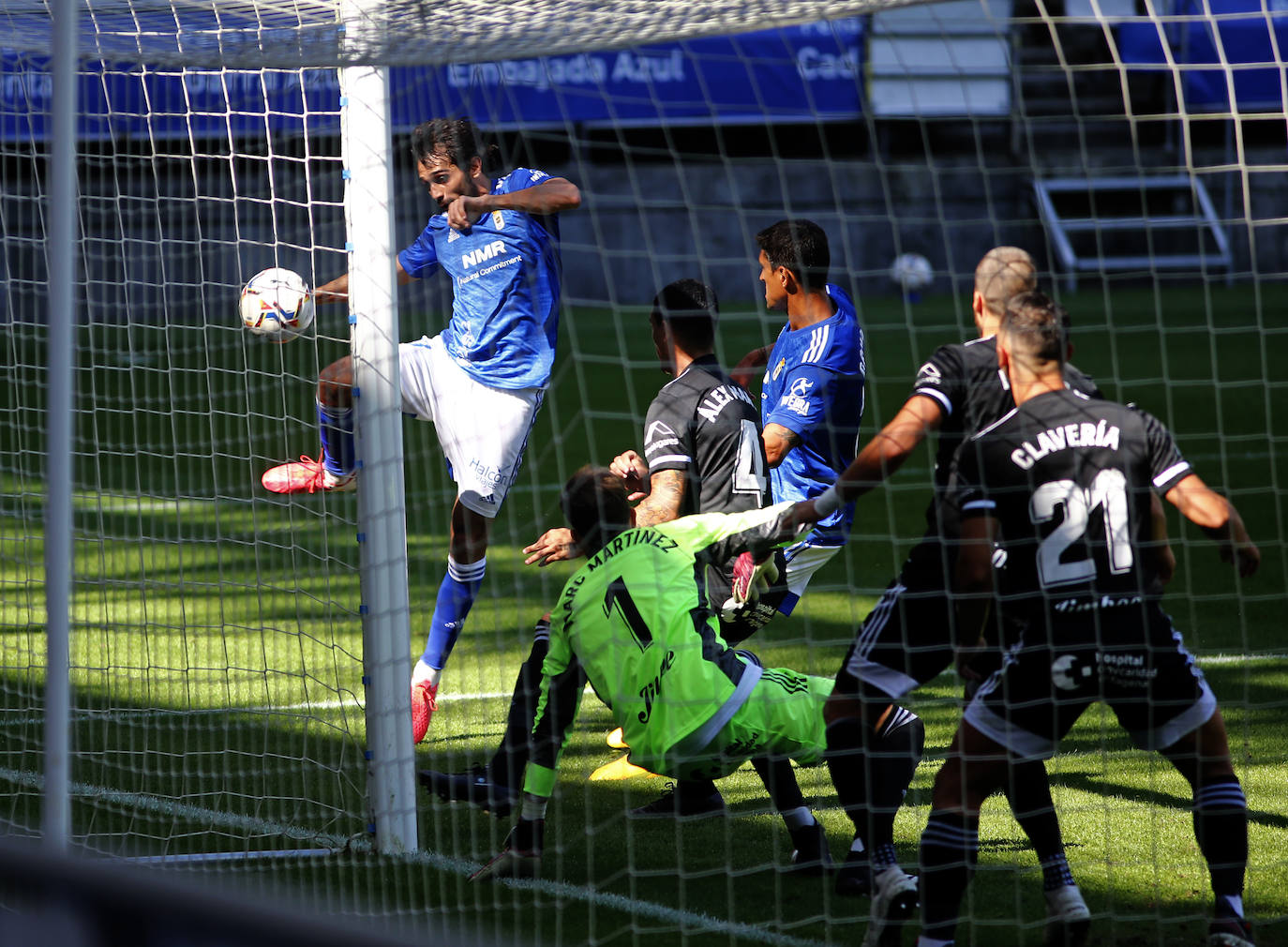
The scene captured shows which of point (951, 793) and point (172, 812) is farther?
point (172, 812)

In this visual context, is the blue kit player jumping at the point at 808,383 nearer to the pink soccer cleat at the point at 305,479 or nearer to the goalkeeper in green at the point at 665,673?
the goalkeeper in green at the point at 665,673

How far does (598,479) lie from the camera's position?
3.96 meters

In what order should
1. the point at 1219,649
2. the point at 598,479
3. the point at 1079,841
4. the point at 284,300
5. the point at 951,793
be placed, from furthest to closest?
the point at 1219,649 → the point at 284,300 → the point at 1079,841 → the point at 598,479 → the point at 951,793

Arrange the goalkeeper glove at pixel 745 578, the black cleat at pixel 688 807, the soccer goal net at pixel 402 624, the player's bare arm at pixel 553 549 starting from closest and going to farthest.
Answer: the soccer goal net at pixel 402 624 → the player's bare arm at pixel 553 549 → the black cleat at pixel 688 807 → the goalkeeper glove at pixel 745 578

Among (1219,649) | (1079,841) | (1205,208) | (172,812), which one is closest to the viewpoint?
(1079,841)

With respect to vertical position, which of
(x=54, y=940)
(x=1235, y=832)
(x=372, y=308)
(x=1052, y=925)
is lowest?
(x=1052, y=925)

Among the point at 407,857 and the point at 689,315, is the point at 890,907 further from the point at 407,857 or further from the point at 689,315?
the point at 689,315

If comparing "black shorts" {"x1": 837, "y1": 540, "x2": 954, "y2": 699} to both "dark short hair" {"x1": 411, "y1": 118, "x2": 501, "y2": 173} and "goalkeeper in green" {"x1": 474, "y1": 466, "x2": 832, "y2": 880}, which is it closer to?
"goalkeeper in green" {"x1": 474, "y1": 466, "x2": 832, "y2": 880}

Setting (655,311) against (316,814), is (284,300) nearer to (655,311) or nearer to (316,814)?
(655,311)

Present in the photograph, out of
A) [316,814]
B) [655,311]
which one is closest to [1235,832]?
[655,311]

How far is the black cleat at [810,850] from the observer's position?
400 centimetres

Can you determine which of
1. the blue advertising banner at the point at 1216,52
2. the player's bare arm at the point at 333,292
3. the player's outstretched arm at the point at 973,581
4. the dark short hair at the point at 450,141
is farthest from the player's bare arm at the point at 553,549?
the blue advertising banner at the point at 1216,52

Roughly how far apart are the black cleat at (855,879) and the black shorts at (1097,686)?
827mm

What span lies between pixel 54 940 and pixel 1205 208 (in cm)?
2625
